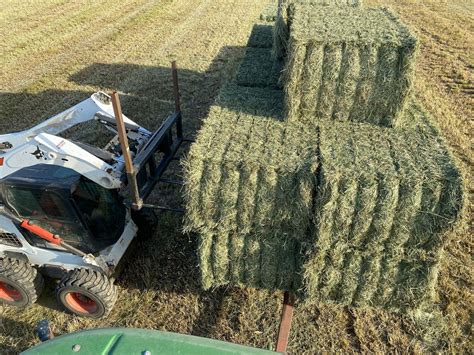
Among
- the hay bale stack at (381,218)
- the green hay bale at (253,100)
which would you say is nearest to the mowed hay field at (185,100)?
the hay bale stack at (381,218)

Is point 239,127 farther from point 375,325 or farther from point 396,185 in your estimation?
point 375,325

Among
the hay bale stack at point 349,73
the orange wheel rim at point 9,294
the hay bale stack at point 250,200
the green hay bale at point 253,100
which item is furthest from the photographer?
the orange wheel rim at point 9,294

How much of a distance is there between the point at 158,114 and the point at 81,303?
547 cm

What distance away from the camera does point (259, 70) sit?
7.23m

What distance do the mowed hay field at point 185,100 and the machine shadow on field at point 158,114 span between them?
0.02 metres

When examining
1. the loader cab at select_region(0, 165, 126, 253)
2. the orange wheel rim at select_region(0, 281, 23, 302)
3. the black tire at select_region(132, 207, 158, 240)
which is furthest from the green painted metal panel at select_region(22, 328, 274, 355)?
the orange wheel rim at select_region(0, 281, 23, 302)

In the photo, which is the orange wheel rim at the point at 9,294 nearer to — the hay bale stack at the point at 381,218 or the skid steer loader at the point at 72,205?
the skid steer loader at the point at 72,205

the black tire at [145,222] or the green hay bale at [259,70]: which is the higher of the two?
the green hay bale at [259,70]

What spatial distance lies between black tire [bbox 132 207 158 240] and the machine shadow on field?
0.51 ft

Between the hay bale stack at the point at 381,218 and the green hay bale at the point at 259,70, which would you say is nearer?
the hay bale stack at the point at 381,218

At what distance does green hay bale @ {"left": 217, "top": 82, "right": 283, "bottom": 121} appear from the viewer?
16.9ft

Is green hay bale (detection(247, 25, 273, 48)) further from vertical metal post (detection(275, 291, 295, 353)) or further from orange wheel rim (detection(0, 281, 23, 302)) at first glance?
orange wheel rim (detection(0, 281, 23, 302))

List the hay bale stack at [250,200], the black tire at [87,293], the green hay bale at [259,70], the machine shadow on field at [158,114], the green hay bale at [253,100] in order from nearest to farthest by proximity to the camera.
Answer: the hay bale stack at [250,200]
the black tire at [87,293]
the green hay bale at [253,100]
the machine shadow on field at [158,114]
the green hay bale at [259,70]

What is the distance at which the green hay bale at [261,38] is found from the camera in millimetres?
9348
